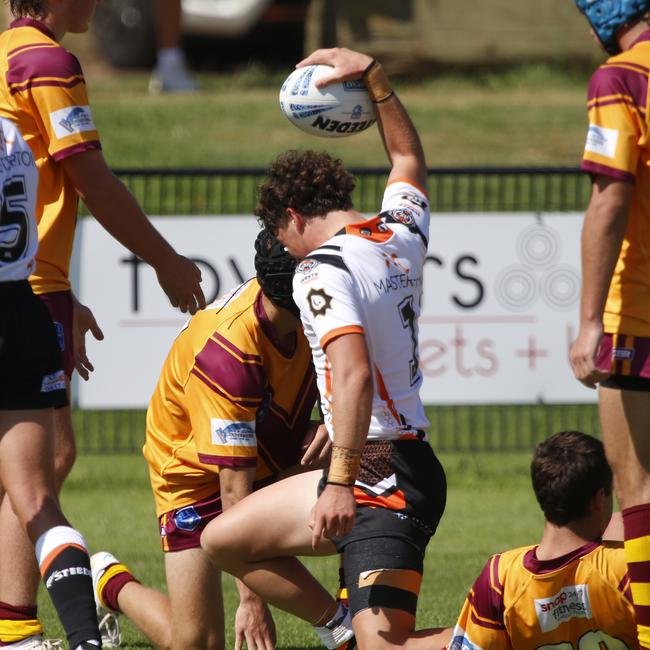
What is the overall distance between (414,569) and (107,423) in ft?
18.3

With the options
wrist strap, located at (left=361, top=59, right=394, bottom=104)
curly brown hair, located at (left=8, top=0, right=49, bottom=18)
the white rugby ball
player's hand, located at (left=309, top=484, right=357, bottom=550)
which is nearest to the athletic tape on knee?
player's hand, located at (left=309, top=484, right=357, bottom=550)

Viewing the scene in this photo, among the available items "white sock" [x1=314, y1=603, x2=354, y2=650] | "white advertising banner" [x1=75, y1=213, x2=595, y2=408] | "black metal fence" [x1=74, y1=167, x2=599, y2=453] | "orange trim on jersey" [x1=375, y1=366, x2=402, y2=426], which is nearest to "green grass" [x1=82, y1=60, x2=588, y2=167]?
"black metal fence" [x1=74, y1=167, x2=599, y2=453]

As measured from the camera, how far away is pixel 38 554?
421 centimetres

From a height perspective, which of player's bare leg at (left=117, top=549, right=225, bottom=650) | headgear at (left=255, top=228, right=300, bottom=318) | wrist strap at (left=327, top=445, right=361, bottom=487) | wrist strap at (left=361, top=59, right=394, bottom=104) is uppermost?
wrist strap at (left=361, top=59, right=394, bottom=104)

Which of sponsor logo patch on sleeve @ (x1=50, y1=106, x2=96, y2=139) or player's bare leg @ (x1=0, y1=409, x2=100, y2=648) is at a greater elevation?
sponsor logo patch on sleeve @ (x1=50, y1=106, x2=96, y2=139)

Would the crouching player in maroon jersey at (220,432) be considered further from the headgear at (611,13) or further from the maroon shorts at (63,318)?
the headgear at (611,13)

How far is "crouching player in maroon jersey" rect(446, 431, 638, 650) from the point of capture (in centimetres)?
446

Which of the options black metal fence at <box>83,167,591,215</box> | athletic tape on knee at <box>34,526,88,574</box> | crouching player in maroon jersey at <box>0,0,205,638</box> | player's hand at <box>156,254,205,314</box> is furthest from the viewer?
black metal fence at <box>83,167,591,215</box>

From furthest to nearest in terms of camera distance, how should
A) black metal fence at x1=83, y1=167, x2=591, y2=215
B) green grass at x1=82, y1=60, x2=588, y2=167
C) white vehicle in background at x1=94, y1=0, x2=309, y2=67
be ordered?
white vehicle in background at x1=94, y1=0, x2=309, y2=67, green grass at x1=82, y1=60, x2=588, y2=167, black metal fence at x1=83, y1=167, x2=591, y2=215

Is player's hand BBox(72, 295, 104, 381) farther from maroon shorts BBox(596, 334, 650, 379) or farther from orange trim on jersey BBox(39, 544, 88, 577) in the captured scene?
maroon shorts BBox(596, 334, 650, 379)

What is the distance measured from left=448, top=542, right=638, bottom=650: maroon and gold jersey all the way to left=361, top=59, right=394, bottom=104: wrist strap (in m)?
1.62

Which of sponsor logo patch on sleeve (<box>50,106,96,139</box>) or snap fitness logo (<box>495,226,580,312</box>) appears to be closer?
sponsor logo patch on sleeve (<box>50,106,96,139</box>)

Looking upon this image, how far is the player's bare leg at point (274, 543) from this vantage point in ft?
14.7

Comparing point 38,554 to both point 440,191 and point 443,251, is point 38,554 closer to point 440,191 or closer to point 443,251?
point 443,251
